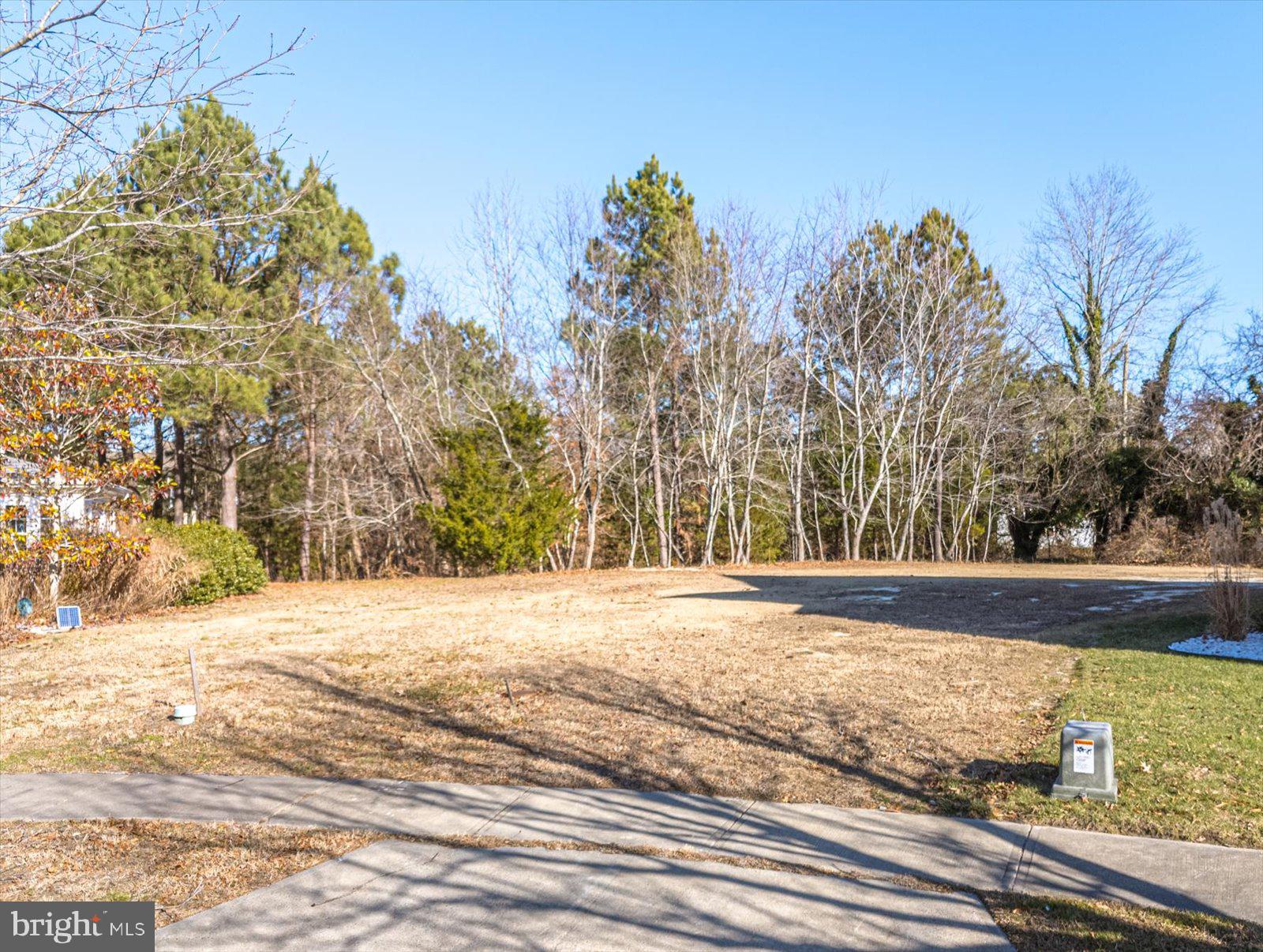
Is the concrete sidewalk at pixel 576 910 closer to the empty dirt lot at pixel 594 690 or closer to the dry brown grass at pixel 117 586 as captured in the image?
the empty dirt lot at pixel 594 690

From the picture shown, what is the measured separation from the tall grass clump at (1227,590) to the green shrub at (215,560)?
14.5 m

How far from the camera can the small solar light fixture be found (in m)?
5.12

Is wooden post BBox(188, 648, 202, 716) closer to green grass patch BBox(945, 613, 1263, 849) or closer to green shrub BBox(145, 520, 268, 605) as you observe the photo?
green grass patch BBox(945, 613, 1263, 849)

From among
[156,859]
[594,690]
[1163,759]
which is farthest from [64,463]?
[1163,759]

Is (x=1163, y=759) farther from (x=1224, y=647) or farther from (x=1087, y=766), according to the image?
(x=1224, y=647)

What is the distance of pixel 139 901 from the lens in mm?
4105

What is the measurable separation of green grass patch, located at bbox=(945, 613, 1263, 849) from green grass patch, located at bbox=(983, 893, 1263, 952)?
1039 millimetres

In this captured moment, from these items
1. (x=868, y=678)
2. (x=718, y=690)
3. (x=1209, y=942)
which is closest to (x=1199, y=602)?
(x=868, y=678)

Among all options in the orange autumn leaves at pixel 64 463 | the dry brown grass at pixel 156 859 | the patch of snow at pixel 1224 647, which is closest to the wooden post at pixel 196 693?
the dry brown grass at pixel 156 859

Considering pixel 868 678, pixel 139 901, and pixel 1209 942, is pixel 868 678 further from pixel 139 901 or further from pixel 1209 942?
pixel 139 901

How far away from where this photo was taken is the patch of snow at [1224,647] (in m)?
8.88

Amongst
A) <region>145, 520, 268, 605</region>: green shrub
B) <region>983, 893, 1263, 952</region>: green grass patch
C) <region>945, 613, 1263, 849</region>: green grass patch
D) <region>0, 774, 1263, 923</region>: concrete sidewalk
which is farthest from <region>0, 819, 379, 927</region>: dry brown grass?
<region>145, 520, 268, 605</region>: green shrub

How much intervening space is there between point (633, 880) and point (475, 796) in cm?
164

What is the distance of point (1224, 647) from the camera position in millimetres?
9148
